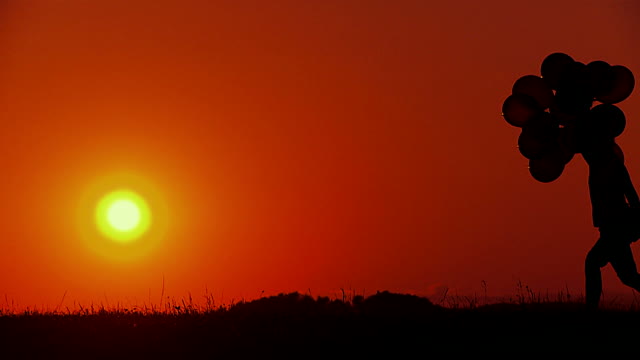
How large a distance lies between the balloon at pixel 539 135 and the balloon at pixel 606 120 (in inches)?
21.9

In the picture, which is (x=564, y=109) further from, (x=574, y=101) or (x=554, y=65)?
(x=554, y=65)

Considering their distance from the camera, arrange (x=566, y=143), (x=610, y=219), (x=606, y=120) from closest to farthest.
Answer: (x=610, y=219)
(x=606, y=120)
(x=566, y=143)

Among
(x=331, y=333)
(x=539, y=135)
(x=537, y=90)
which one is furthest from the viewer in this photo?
(x=537, y=90)

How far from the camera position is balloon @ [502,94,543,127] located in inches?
468

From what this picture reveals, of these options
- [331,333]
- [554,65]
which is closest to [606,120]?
[554,65]

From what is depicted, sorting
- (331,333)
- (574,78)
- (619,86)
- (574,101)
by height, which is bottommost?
(331,333)

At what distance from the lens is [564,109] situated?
11.8m

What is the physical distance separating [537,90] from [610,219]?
7.65 feet

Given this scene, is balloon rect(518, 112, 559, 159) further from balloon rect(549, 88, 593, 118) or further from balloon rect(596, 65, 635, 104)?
balloon rect(596, 65, 635, 104)

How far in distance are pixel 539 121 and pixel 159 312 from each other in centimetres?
718

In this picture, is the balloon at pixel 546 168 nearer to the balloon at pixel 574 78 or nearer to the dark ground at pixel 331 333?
the balloon at pixel 574 78

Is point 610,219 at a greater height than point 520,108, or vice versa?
point 520,108

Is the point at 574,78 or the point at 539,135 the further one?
the point at 539,135

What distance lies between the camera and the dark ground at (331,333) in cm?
977
